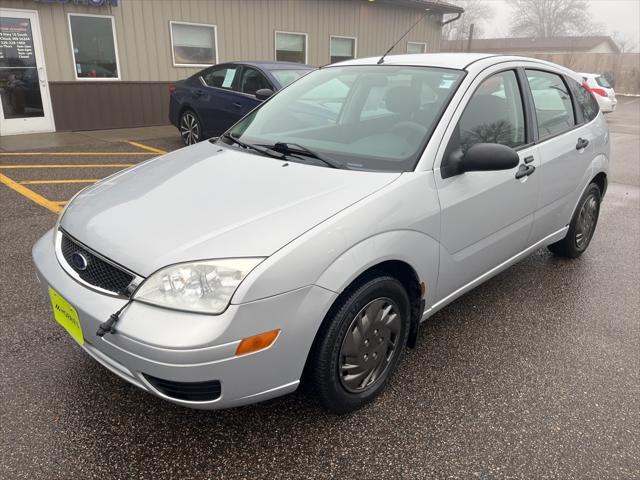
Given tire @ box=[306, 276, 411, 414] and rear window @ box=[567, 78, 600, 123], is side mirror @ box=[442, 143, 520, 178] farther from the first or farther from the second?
rear window @ box=[567, 78, 600, 123]

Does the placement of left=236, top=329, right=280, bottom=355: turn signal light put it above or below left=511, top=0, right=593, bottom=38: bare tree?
below

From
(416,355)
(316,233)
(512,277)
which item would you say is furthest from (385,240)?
(512,277)

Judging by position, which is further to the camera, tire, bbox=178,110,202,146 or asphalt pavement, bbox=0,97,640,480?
tire, bbox=178,110,202,146

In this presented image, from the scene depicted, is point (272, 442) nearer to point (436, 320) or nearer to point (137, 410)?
point (137, 410)

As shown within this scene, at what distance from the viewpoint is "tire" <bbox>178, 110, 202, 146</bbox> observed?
326 inches

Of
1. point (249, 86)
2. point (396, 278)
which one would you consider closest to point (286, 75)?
point (249, 86)

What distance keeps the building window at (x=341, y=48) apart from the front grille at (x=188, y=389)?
13036 millimetres

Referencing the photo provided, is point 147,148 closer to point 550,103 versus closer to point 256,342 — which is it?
point 550,103

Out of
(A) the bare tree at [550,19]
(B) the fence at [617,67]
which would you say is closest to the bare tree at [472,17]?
(A) the bare tree at [550,19]

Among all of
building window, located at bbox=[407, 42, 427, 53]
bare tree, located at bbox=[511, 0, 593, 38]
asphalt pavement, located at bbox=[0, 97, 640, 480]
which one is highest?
bare tree, located at bbox=[511, 0, 593, 38]

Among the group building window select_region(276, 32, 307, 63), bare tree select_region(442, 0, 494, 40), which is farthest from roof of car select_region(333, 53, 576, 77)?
bare tree select_region(442, 0, 494, 40)

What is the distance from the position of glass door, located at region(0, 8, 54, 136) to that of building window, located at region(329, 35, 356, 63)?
7.24m

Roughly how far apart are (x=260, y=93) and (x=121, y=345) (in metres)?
3.30

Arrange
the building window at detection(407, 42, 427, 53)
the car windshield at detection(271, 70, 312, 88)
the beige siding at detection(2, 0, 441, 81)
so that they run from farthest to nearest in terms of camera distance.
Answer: the building window at detection(407, 42, 427, 53), the beige siding at detection(2, 0, 441, 81), the car windshield at detection(271, 70, 312, 88)
